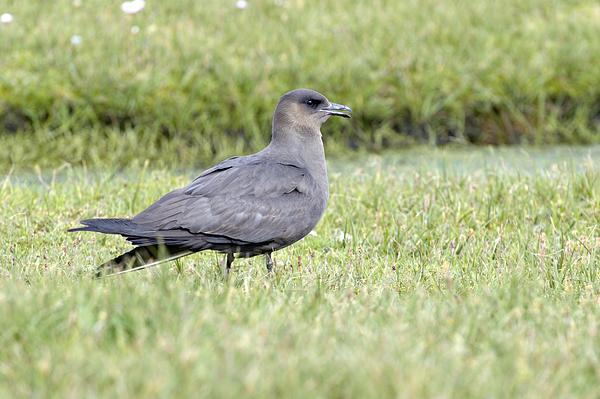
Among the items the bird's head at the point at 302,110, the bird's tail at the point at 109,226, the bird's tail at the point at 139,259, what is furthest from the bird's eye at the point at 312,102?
the bird's tail at the point at 109,226

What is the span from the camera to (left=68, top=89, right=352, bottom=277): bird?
452 cm

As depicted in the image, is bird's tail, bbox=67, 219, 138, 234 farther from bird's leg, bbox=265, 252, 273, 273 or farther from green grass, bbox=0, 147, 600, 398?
bird's leg, bbox=265, 252, 273, 273

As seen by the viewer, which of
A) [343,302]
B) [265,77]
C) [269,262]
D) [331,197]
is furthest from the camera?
[265,77]

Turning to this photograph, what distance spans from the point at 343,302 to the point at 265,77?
456cm

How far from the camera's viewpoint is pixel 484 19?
31.0 ft

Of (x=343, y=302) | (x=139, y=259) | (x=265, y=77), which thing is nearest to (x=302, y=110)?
(x=139, y=259)

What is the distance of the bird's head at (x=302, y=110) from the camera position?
17.4 ft

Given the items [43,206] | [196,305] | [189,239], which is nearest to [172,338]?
[196,305]

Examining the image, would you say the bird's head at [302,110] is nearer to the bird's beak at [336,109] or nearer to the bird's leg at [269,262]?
the bird's beak at [336,109]

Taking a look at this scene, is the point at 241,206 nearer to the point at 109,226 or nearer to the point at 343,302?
the point at 109,226

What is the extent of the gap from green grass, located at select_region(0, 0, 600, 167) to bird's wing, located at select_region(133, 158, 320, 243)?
302 cm

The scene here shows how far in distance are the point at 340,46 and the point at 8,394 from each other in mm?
6415

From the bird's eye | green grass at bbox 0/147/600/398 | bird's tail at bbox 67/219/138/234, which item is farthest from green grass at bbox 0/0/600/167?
bird's tail at bbox 67/219/138/234

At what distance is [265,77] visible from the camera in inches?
323
